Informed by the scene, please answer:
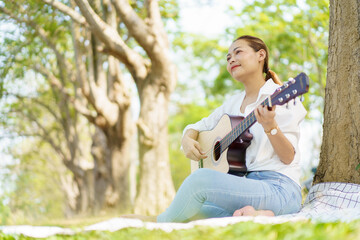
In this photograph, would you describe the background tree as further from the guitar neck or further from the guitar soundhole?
the guitar neck

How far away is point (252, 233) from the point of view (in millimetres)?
2057

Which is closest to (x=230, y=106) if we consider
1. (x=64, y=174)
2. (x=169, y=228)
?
(x=169, y=228)

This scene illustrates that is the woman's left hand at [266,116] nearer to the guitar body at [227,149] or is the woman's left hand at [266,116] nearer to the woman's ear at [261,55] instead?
the guitar body at [227,149]

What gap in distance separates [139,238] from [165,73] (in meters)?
5.46

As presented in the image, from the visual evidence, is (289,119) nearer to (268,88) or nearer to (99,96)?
(268,88)

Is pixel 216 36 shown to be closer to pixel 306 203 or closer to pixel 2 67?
pixel 2 67

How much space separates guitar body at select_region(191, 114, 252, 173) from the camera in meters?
3.29

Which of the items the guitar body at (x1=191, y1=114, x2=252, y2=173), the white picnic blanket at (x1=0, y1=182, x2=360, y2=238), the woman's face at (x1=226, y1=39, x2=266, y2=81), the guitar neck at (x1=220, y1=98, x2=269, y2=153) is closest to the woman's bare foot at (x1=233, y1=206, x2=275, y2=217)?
the white picnic blanket at (x1=0, y1=182, x2=360, y2=238)

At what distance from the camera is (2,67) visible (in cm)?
961

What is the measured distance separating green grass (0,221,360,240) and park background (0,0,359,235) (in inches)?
160

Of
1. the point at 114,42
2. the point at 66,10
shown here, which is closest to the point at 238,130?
the point at 114,42

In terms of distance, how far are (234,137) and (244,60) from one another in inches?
25.1

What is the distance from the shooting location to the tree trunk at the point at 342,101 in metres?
3.64

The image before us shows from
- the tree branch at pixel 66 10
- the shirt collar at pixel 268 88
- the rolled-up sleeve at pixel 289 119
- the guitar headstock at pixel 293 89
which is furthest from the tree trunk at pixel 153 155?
the guitar headstock at pixel 293 89
